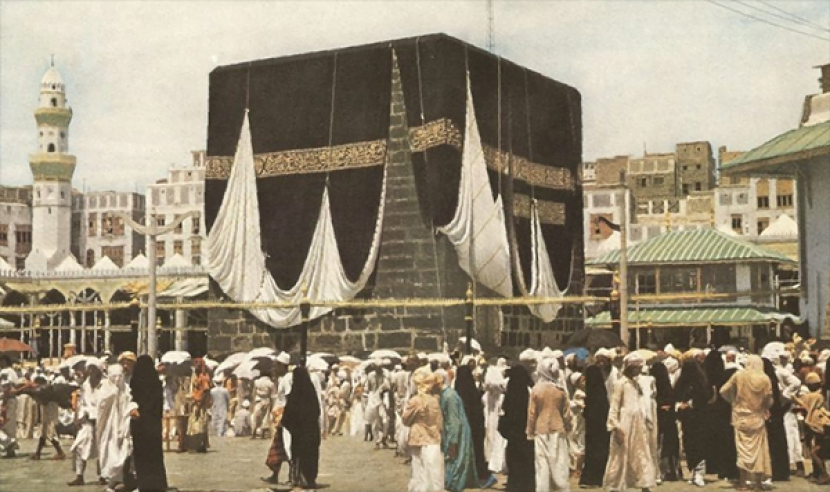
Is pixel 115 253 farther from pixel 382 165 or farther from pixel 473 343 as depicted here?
pixel 473 343

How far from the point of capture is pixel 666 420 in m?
12.8

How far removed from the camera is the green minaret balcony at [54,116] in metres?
23.8

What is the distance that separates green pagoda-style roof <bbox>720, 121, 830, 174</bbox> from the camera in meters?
19.1

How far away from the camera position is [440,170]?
70.3 feet

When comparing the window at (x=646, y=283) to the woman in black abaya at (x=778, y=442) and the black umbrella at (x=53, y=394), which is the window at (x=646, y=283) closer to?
the woman in black abaya at (x=778, y=442)

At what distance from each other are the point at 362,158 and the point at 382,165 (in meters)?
0.44

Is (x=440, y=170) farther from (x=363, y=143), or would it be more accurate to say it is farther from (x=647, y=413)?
(x=647, y=413)

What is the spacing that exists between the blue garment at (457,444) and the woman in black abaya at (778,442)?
318 centimetres

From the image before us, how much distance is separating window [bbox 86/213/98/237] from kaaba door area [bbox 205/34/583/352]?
42726 millimetres

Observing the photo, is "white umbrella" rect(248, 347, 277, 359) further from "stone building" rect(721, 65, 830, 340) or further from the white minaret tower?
the white minaret tower

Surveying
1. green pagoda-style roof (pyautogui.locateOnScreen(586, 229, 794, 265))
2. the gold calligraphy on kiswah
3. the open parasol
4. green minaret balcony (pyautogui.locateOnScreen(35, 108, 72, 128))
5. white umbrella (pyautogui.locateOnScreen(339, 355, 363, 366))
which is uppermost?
green minaret balcony (pyautogui.locateOnScreen(35, 108, 72, 128))

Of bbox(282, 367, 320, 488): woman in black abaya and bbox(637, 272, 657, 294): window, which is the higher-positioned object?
bbox(637, 272, 657, 294): window

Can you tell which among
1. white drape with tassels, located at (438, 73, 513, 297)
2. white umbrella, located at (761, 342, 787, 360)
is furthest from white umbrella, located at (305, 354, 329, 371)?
white umbrella, located at (761, 342, 787, 360)

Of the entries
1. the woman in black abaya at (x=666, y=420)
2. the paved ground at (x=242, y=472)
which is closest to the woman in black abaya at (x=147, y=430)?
the paved ground at (x=242, y=472)
